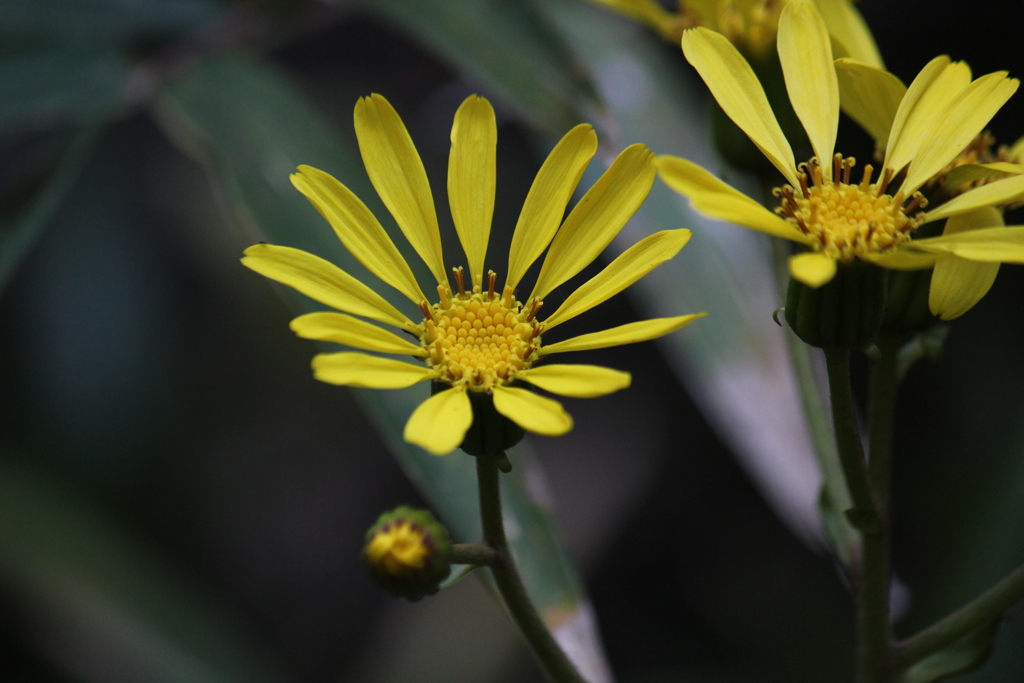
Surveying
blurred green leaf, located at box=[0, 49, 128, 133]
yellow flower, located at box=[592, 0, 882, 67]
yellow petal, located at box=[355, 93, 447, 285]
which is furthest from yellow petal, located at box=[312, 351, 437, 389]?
blurred green leaf, located at box=[0, 49, 128, 133]

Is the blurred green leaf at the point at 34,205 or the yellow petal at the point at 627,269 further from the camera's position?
the blurred green leaf at the point at 34,205

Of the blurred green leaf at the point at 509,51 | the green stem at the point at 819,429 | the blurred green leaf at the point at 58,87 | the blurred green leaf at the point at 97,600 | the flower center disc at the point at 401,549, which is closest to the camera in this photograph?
the flower center disc at the point at 401,549

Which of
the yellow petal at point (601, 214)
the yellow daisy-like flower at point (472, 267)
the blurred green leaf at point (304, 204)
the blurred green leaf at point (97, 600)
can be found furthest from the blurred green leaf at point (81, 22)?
the yellow petal at point (601, 214)

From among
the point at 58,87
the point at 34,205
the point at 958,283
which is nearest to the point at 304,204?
the point at 34,205

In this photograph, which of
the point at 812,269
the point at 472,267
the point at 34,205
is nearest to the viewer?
the point at 812,269

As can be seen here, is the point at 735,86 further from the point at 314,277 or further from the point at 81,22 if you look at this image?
the point at 81,22

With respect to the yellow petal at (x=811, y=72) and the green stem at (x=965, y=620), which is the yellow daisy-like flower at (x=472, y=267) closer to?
the yellow petal at (x=811, y=72)
